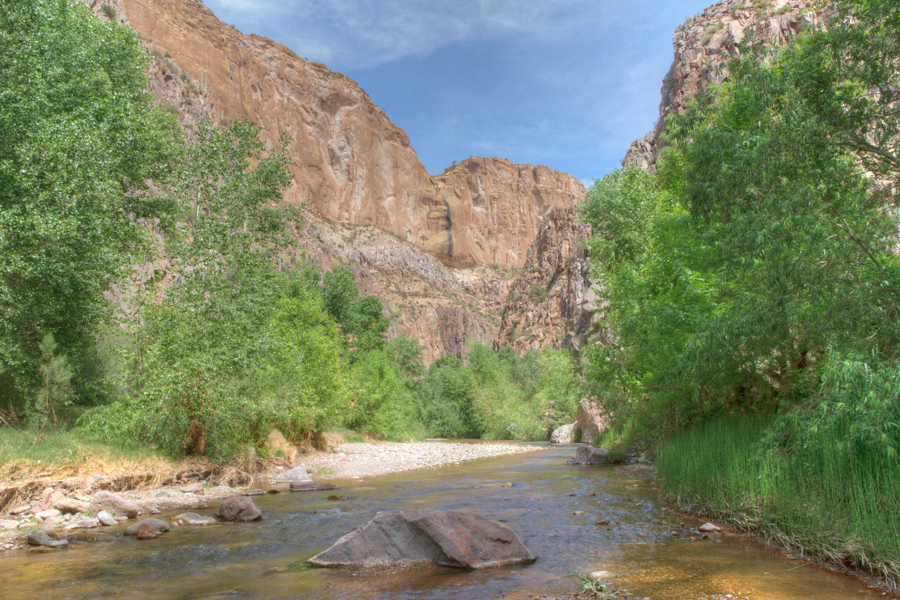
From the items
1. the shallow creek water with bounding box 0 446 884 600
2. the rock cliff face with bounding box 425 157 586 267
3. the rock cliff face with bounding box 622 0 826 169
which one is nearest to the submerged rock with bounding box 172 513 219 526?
the shallow creek water with bounding box 0 446 884 600

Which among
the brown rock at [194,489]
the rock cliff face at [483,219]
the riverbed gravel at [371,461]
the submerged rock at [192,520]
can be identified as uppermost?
the rock cliff face at [483,219]

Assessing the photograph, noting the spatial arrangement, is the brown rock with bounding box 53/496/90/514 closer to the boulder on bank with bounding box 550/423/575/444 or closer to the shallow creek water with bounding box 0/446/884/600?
the shallow creek water with bounding box 0/446/884/600

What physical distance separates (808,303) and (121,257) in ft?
51.7

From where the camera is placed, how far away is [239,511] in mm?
10453

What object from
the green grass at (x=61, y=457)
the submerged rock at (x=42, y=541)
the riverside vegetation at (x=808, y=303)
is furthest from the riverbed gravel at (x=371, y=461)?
the riverside vegetation at (x=808, y=303)

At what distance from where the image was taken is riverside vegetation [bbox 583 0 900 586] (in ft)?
19.6

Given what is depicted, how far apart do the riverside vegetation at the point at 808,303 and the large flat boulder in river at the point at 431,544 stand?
3.78 m

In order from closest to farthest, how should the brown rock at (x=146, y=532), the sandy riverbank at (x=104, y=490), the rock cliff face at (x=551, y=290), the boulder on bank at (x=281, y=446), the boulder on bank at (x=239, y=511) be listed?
the brown rock at (x=146, y=532) → the sandy riverbank at (x=104, y=490) → the boulder on bank at (x=239, y=511) → the boulder on bank at (x=281, y=446) → the rock cliff face at (x=551, y=290)

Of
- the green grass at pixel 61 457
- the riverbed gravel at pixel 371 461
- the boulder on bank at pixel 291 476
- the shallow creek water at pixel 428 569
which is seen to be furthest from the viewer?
the riverbed gravel at pixel 371 461

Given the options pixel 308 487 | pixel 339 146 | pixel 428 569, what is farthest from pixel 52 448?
pixel 339 146

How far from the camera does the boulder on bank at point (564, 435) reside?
121 ft

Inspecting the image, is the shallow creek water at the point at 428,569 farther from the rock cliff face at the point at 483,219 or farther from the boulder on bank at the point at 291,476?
the rock cliff face at the point at 483,219

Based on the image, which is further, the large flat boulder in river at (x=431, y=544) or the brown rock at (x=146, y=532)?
the brown rock at (x=146, y=532)

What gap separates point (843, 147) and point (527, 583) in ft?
25.9
